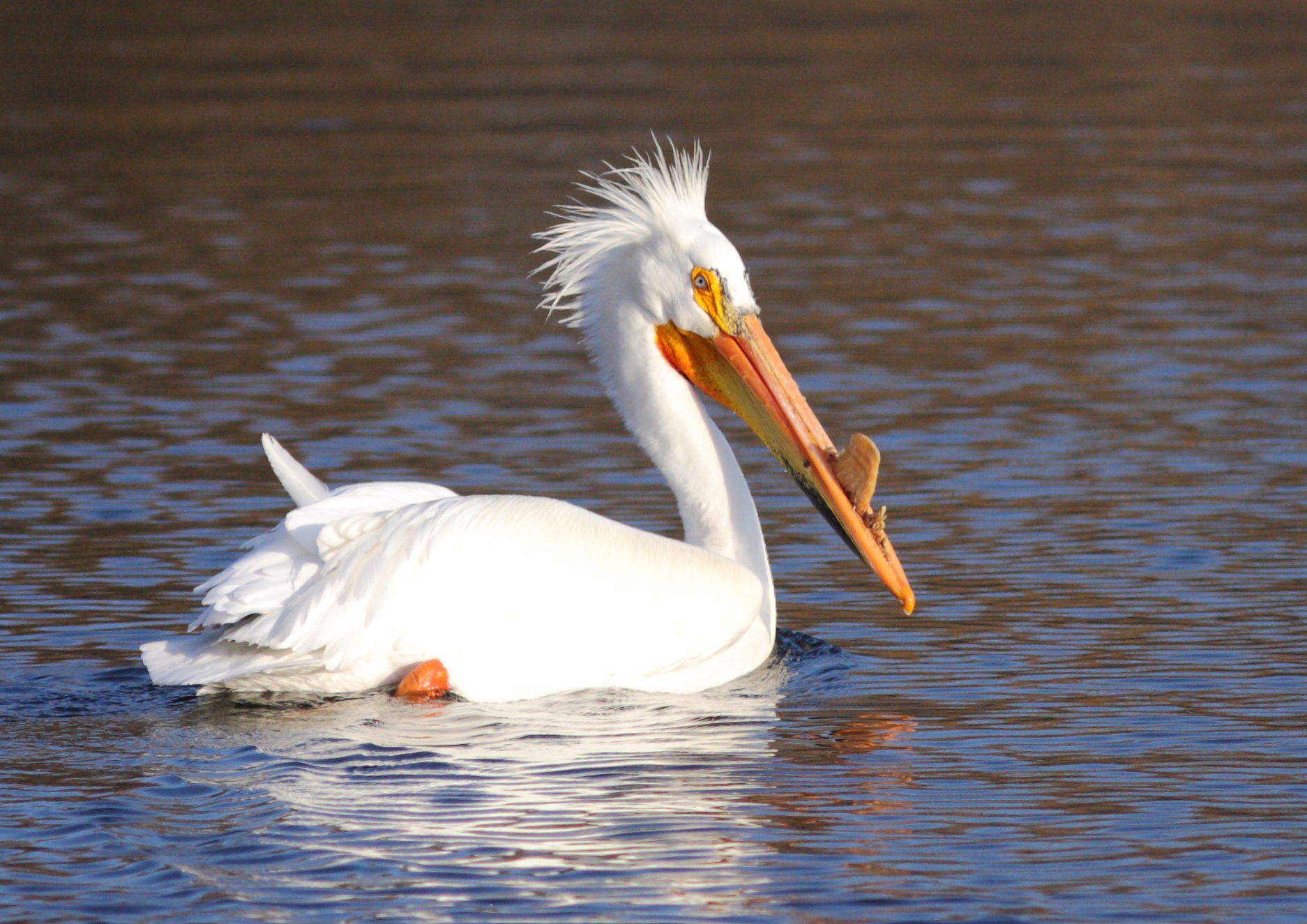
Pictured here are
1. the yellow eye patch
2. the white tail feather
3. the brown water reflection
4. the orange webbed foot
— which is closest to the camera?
the brown water reflection

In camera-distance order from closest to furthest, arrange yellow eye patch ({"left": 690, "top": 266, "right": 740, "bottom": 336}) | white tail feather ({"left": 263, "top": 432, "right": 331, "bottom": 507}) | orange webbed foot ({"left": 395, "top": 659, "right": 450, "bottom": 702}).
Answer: orange webbed foot ({"left": 395, "top": 659, "right": 450, "bottom": 702}) → white tail feather ({"left": 263, "top": 432, "right": 331, "bottom": 507}) → yellow eye patch ({"left": 690, "top": 266, "right": 740, "bottom": 336})

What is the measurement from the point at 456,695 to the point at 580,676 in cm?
35

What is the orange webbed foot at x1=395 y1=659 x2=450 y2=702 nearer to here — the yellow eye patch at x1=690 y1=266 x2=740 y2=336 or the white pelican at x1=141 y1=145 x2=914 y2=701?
the white pelican at x1=141 y1=145 x2=914 y2=701

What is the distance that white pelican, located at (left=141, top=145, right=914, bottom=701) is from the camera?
6.02 metres

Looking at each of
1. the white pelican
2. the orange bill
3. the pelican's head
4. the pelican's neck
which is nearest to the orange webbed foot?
the white pelican

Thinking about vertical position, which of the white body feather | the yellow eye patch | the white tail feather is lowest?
the white body feather

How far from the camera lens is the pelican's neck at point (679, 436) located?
6.90 meters

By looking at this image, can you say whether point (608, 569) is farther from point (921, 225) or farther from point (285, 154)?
point (285, 154)

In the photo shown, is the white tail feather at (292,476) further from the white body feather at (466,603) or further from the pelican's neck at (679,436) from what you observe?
the pelican's neck at (679,436)

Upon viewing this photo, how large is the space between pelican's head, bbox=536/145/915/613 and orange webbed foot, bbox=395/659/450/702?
1.29 m

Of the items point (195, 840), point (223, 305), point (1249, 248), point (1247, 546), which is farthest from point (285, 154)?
point (195, 840)

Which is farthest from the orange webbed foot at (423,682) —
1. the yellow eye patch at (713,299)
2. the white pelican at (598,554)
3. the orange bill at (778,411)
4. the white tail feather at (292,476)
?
the yellow eye patch at (713,299)

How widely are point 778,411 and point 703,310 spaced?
387 mm

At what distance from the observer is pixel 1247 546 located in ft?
25.6
